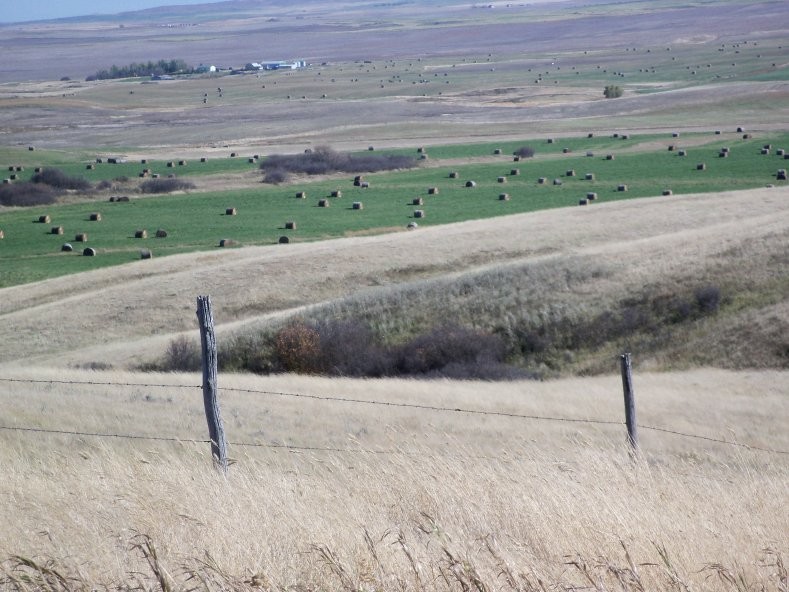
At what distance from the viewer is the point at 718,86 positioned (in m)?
134

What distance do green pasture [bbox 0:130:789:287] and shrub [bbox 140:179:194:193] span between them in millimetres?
1551

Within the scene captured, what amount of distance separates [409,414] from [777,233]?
20.1m

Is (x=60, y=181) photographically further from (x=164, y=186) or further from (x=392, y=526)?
(x=392, y=526)

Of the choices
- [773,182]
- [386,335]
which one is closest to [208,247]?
[386,335]

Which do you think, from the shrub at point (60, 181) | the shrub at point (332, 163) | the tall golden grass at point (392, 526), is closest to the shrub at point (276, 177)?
the shrub at point (332, 163)

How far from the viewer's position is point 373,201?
61.8 m

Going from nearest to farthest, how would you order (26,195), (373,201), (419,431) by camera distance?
1. (419,431)
2. (373,201)
3. (26,195)

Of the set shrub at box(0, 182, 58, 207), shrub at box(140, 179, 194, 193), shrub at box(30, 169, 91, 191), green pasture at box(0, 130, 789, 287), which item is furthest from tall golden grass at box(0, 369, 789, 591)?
shrub at box(30, 169, 91, 191)

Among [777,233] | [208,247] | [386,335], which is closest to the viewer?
[386,335]

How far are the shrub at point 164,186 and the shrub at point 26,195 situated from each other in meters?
5.85

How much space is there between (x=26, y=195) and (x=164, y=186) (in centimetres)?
874

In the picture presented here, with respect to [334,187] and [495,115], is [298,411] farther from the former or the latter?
→ [495,115]

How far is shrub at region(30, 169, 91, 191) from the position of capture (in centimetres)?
7600

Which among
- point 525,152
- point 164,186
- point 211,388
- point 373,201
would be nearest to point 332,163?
point 164,186
